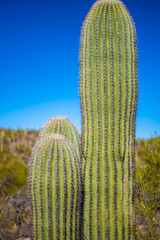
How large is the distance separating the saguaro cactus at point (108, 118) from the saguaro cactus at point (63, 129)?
0.38 m

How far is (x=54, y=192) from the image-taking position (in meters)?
3.23

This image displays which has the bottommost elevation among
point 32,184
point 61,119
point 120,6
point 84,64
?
point 32,184

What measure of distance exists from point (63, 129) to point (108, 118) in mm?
885

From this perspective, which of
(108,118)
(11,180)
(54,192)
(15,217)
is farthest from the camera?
(11,180)

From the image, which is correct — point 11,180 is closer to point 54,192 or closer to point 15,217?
point 15,217

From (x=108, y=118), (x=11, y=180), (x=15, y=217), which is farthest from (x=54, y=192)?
(x=11, y=180)

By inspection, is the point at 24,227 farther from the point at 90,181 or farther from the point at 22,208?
the point at 90,181

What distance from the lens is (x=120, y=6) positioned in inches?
161

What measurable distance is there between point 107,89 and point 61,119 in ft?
3.52

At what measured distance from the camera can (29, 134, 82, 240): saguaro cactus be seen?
324cm

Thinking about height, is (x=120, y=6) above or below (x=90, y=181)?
above

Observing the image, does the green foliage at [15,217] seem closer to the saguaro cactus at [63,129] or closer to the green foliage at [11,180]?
the green foliage at [11,180]

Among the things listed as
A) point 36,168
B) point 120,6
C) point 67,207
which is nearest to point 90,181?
point 67,207

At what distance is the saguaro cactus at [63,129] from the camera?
14.2 feet
